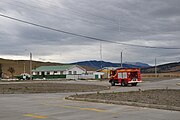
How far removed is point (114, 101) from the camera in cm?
1741

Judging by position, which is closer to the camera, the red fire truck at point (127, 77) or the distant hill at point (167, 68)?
the red fire truck at point (127, 77)

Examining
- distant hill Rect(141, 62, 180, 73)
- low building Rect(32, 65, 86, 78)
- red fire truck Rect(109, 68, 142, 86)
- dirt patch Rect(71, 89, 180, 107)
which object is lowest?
dirt patch Rect(71, 89, 180, 107)

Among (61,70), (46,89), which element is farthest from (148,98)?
(61,70)

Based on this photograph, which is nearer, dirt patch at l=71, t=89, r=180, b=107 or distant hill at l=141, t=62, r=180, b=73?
dirt patch at l=71, t=89, r=180, b=107

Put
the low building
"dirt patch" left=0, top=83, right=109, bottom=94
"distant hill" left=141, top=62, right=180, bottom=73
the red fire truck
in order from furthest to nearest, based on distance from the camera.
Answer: "distant hill" left=141, top=62, right=180, bottom=73 → the low building → the red fire truck → "dirt patch" left=0, top=83, right=109, bottom=94

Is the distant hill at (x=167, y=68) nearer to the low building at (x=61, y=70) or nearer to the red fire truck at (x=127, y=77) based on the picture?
the low building at (x=61, y=70)

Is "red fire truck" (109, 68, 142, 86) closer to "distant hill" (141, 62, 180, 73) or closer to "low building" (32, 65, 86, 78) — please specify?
"low building" (32, 65, 86, 78)

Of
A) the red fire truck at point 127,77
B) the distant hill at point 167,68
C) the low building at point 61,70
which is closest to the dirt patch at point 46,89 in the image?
the red fire truck at point 127,77

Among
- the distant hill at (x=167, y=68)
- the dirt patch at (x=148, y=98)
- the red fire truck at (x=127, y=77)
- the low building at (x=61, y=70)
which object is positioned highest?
the distant hill at (x=167, y=68)

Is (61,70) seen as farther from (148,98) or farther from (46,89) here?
(148,98)

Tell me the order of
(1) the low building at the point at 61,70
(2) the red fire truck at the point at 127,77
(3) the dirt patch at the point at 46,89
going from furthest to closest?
1. (1) the low building at the point at 61,70
2. (2) the red fire truck at the point at 127,77
3. (3) the dirt patch at the point at 46,89

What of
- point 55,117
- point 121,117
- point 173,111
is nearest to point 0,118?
point 55,117

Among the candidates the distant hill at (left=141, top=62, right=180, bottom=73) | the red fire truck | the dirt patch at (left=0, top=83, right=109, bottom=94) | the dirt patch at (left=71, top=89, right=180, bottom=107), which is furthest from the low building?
the dirt patch at (left=71, top=89, right=180, bottom=107)

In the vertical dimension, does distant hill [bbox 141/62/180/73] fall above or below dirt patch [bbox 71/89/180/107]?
above
